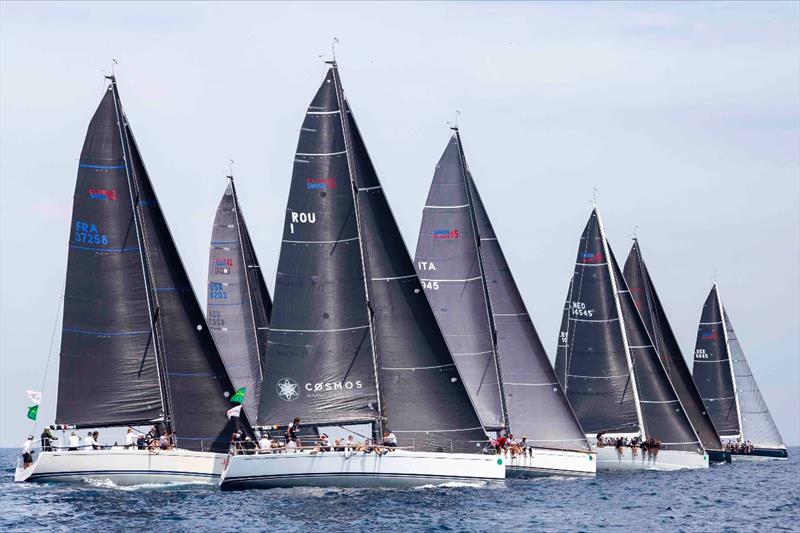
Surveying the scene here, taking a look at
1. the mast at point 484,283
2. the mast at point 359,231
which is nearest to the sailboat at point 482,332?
the mast at point 484,283

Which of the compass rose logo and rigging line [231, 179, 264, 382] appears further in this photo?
rigging line [231, 179, 264, 382]

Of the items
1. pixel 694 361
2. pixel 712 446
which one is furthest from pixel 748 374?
pixel 712 446

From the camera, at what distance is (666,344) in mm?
67000

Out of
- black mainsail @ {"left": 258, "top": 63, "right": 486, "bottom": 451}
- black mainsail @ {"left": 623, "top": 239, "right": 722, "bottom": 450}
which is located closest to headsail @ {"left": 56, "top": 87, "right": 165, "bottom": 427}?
black mainsail @ {"left": 258, "top": 63, "right": 486, "bottom": 451}

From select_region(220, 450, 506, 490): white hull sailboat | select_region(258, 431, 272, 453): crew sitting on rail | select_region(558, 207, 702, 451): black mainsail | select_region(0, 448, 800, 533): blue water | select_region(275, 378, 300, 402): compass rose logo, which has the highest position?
select_region(558, 207, 702, 451): black mainsail

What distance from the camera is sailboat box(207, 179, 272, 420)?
177 ft

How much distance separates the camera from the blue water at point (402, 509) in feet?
114

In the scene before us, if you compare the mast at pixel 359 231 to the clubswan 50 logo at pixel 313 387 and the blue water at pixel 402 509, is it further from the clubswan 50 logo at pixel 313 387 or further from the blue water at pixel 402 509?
the blue water at pixel 402 509

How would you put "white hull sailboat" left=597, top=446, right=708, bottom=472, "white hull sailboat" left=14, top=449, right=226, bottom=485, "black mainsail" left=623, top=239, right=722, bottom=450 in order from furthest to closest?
"black mainsail" left=623, top=239, right=722, bottom=450 → "white hull sailboat" left=597, top=446, right=708, bottom=472 → "white hull sailboat" left=14, top=449, right=226, bottom=485

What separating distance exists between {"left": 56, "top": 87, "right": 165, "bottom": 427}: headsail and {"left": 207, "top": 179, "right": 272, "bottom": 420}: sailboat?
27.1ft

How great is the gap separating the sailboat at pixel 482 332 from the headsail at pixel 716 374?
27876mm

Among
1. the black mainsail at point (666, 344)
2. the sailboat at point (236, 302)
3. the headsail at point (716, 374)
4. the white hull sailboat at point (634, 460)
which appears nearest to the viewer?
the sailboat at point (236, 302)

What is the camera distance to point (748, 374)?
80000 millimetres

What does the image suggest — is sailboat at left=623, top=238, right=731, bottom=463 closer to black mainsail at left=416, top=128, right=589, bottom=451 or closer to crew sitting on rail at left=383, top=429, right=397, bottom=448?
black mainsail at left=416, top=128, right=589, bottom=451
